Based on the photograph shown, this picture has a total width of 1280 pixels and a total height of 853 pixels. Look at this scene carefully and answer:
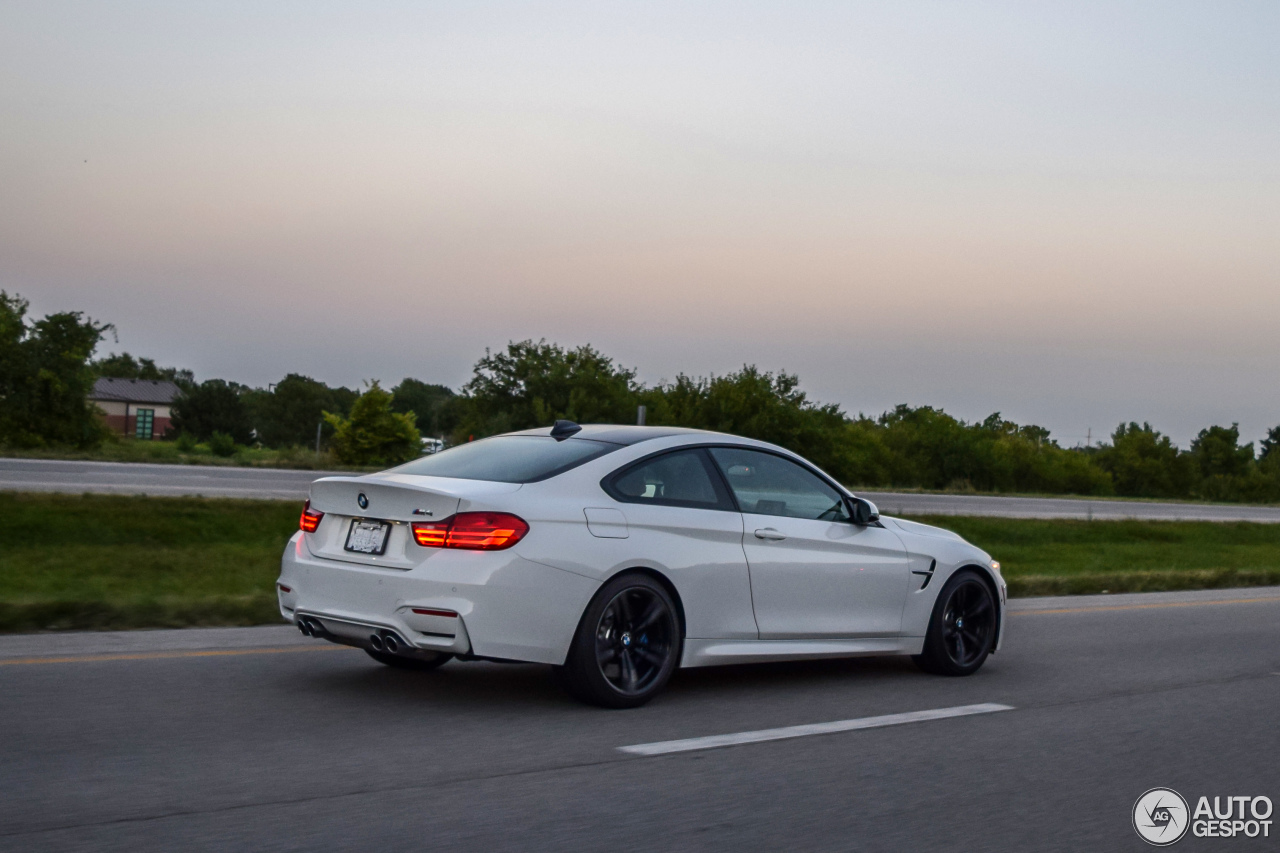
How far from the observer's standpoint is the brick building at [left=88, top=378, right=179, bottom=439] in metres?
124

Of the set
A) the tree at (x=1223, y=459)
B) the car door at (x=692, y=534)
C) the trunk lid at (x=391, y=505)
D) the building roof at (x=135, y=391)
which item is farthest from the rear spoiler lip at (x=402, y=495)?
the building roof at (x=135, y=391)

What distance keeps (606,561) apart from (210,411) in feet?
364

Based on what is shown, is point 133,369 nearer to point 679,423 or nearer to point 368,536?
point 679,423

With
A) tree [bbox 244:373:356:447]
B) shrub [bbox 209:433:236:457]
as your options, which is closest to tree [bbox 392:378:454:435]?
tree [bbox 244:373:356:447]

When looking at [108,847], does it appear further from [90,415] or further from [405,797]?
[90,415]

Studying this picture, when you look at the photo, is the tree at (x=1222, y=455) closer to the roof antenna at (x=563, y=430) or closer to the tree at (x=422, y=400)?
the tree at (x=422, y=400)

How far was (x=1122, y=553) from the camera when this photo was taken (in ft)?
98.5

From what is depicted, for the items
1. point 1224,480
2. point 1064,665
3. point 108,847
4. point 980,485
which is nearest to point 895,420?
point 980,485

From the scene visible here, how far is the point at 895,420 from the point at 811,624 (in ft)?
310

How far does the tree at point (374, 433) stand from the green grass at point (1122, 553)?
30.9 metres

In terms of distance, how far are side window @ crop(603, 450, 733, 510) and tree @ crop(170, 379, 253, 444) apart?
355 feet

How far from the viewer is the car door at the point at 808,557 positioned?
286 inches

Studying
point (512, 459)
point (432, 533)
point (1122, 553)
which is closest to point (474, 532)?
point (432, 533)

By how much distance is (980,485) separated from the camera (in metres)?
87.0
